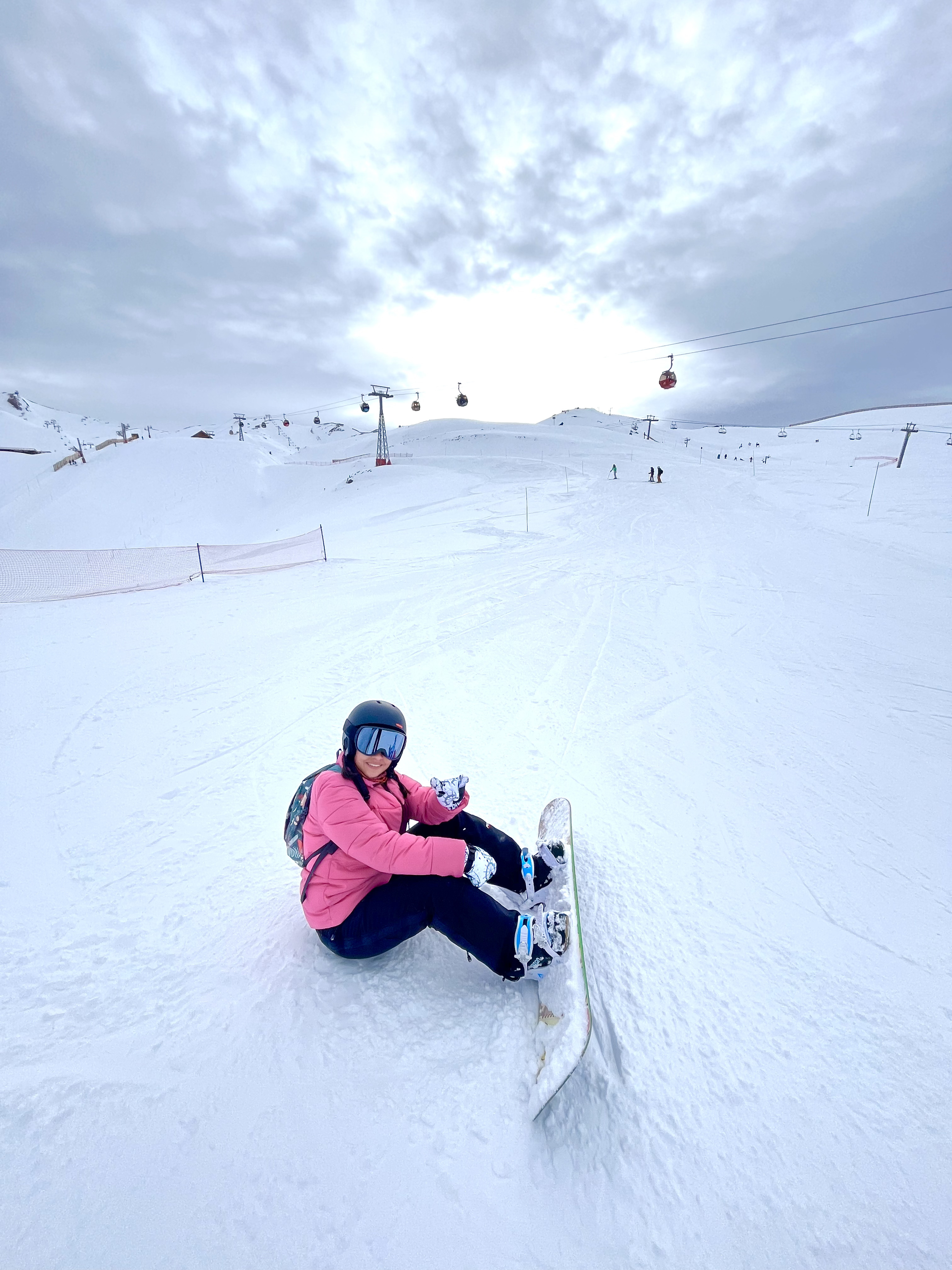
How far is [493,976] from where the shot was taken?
254cm

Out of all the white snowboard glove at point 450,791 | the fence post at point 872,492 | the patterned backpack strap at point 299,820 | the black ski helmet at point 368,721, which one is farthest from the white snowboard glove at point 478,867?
the fence post at point 872,492

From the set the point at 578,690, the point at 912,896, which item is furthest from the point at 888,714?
the point at 578,690

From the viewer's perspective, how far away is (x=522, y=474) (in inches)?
A: 1294

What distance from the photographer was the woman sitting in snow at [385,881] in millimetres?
2320

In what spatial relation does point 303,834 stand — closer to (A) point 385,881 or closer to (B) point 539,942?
(A) point 385,881

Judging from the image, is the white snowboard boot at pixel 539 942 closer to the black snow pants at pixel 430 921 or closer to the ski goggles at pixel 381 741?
the black snow pants at pixel 430 921

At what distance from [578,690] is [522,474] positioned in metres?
29.7

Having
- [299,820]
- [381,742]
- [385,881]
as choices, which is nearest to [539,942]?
[385,881]

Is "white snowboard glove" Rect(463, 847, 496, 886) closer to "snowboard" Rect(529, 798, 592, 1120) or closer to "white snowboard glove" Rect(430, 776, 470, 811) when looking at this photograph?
"white snowboard glove" Rect(430, 776, 470, 811)

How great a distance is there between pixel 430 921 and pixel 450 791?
2.13 ft

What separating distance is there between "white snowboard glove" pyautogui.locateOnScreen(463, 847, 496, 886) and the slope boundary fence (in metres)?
10.7

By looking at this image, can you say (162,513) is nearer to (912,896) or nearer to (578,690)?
(578,690)

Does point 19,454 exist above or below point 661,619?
above

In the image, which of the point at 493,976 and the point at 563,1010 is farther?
the point at 493,976
